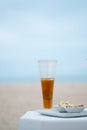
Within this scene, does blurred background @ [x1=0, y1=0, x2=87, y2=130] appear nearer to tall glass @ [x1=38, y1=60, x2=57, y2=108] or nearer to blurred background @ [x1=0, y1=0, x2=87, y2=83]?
blurred background @ [x1=0, y1=0, x2=87, y2=83]

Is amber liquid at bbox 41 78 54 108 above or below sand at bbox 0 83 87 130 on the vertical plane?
below

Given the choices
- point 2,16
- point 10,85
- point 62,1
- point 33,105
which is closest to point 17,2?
point 2,16

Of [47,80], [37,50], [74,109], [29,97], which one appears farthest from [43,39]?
[74,109]

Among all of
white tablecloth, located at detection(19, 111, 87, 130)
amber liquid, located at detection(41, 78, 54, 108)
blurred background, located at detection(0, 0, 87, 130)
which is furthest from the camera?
blurred background, located at detection(0, 0, 87, 130)

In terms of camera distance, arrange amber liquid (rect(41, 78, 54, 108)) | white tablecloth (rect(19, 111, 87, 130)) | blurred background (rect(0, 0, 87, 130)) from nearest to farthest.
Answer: white tablecloth (rect(19, 111, 87, 130)), amber liquid (rect(41, 78, 54, 108)), blurred background (rect(0, 0, 87, 130))

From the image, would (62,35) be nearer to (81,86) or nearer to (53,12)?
(53,12)

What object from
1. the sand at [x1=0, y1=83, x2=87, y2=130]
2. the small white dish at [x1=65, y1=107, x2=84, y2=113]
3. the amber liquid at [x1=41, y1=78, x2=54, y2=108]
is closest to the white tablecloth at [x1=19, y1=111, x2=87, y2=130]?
the small white dish at [x1=65, y1=107, x2=84, y2=113]

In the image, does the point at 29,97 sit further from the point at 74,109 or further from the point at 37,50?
the point at 74,109
